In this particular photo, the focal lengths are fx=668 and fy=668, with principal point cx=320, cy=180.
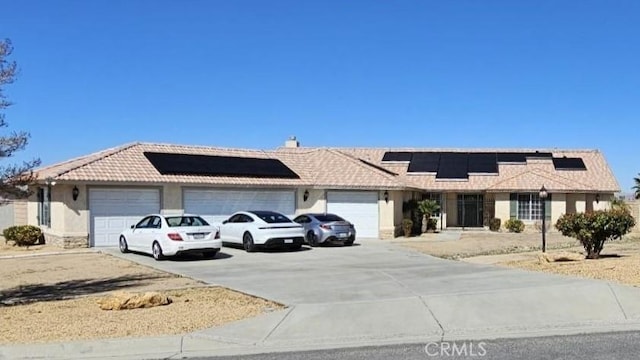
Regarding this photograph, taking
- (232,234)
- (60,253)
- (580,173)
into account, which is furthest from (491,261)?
(580,173)

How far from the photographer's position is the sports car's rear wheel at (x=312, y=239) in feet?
83.7

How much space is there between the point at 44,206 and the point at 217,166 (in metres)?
7.21

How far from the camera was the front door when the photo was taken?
3944 cm

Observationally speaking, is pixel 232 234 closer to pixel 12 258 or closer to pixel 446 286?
pixel 12 258

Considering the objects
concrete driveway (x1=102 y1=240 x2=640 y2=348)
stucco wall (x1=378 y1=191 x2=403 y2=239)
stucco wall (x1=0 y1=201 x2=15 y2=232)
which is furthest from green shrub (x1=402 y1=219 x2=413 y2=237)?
stucco wall (x1=0 y1=201 x2=15 y2=232)

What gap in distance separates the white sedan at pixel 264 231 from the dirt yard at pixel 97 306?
17.8 ft

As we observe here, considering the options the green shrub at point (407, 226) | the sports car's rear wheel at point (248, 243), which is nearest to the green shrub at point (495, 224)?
the green shrub at point (407, 226)

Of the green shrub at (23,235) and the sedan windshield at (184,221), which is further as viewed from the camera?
the green shrub at (23,235)

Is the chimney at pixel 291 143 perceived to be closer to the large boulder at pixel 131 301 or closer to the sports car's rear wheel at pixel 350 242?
the sports car's rear wheel at pixel 350 242

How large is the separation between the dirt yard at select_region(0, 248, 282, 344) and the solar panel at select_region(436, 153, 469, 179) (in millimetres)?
25178

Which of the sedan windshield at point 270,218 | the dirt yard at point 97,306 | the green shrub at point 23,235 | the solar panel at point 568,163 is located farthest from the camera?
the solar panel at point 568,163

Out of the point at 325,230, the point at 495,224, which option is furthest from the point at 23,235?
the point at 495,224

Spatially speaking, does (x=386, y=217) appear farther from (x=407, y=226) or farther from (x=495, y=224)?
(x=495, y=224)

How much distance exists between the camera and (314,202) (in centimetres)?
3122
